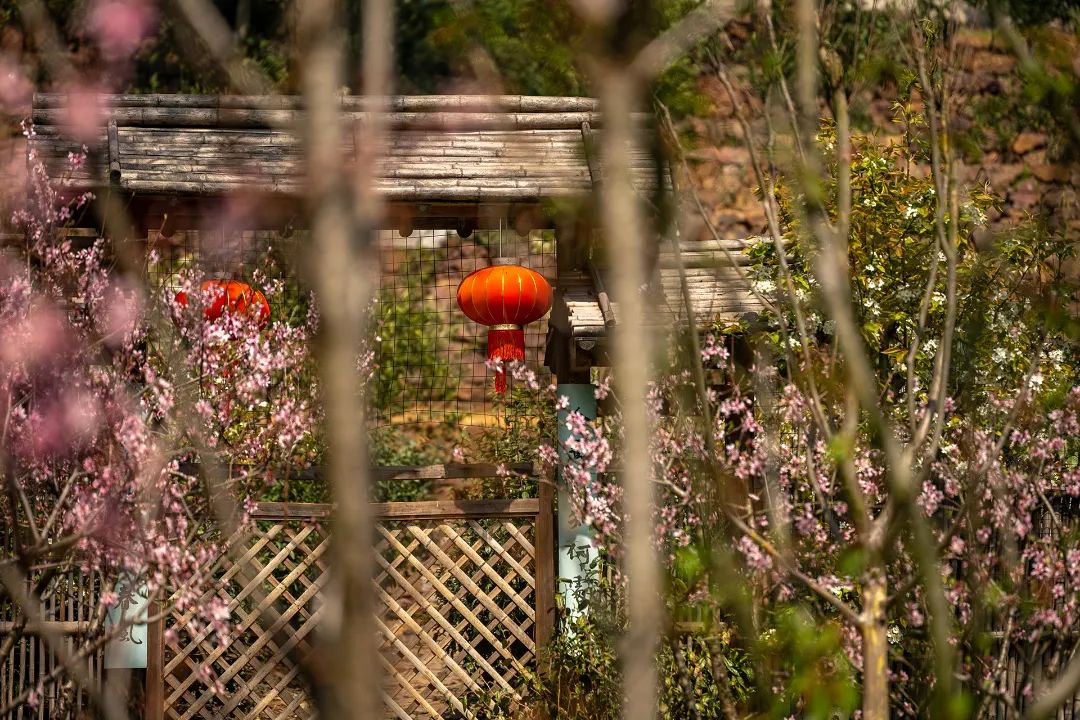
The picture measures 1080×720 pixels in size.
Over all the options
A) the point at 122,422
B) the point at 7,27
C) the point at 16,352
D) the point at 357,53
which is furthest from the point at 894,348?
the point at 7,27

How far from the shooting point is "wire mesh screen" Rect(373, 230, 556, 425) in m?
10.2

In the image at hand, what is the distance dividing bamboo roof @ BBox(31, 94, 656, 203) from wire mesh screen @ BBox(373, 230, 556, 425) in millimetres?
3646

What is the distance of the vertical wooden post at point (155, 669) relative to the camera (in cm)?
522

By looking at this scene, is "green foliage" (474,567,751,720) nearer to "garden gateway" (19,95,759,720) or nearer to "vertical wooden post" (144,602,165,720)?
"garden gateway" (19,95,759,720)

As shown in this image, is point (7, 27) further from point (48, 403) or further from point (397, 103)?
point (48, 403)

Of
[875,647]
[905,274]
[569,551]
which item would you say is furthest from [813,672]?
[905,274]

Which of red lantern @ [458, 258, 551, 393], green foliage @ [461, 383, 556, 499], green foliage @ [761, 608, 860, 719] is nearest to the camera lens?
green foliage @ [761, 608, 860, 719]

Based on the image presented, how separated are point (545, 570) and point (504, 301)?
1589mm

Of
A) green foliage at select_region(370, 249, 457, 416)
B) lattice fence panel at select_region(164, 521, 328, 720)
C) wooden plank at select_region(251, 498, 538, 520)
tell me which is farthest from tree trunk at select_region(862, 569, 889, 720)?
green foliage at select_region(370, 249, 457, 416)

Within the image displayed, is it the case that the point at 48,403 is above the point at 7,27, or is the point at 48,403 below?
below

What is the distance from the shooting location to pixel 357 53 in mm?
11609

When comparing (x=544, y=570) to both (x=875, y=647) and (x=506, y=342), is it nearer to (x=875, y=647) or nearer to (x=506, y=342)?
(x=506, y=342)

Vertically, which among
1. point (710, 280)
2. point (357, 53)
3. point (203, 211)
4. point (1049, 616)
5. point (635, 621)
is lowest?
point (1049, 616)

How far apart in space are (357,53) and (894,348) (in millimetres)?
7723
